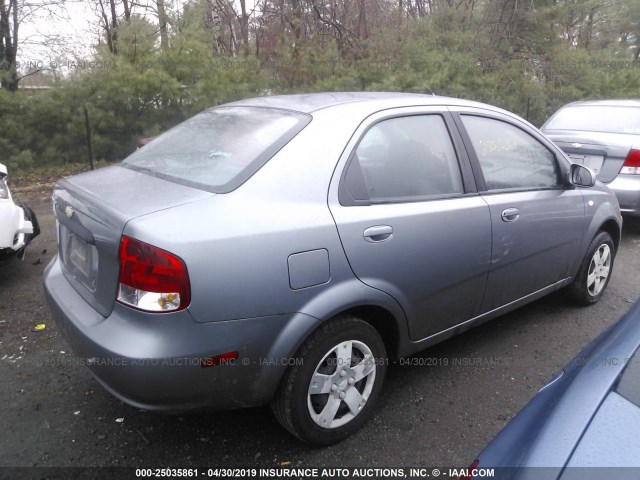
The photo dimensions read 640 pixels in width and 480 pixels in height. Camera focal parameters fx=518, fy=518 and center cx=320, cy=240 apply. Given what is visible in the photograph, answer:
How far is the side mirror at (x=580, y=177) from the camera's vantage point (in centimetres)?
358

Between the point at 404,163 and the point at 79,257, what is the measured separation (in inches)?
66.5

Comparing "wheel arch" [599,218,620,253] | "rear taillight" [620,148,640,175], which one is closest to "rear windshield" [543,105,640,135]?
"rear taillight" [620,148,640,175]

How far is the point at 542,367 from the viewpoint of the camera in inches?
128

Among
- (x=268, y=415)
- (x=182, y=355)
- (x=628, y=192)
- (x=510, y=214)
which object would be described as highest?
(x=510, y=214)

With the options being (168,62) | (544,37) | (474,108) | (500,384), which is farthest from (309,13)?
(500,384)

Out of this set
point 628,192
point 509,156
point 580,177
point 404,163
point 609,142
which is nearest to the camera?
point 404,163

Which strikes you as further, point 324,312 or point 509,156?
point 509,156

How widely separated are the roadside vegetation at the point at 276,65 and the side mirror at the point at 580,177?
8.00m

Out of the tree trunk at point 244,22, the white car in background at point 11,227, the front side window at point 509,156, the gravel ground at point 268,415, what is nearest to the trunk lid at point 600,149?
the gravel ground at point 268,415

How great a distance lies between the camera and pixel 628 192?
18.8 ft

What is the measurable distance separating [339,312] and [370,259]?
0.29m

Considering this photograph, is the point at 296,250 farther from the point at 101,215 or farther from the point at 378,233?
the point at 101,215

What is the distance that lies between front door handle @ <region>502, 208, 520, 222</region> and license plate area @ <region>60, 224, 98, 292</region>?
2.22 meters

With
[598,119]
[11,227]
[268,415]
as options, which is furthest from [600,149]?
[11,227]
